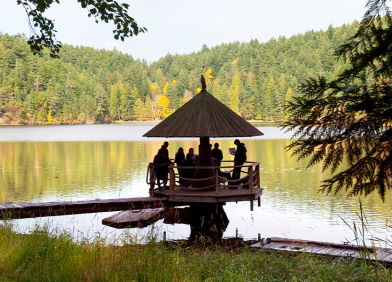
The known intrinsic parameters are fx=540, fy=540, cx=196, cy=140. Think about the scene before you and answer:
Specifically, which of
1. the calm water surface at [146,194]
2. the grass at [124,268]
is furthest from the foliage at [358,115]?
the calm water surface at [146,194]

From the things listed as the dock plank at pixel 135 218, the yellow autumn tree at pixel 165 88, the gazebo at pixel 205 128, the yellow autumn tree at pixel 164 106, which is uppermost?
the yellow autumn tree at pixel 165 88

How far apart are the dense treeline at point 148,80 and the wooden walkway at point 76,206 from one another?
116m

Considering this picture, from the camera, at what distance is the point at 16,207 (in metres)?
14.2

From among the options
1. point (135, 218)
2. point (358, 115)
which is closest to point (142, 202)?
point (135, 218)

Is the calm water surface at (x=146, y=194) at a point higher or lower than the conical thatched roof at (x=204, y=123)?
lower

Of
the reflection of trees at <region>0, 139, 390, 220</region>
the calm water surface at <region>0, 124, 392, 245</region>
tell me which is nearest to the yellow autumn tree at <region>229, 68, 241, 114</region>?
the reflection of trees at <region>0, 139, 390, 220</region>

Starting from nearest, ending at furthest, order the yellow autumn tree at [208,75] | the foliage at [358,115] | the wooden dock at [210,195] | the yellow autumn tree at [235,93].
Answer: the foliage at [358,115]
the wooden dock at [210,195]
the yellow autumn tree at [235,93]
the yellow autumn tree at [208,75]

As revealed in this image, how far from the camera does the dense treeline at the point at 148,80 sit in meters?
145

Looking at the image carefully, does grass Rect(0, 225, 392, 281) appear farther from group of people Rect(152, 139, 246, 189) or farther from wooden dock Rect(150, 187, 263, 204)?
group of people Rect(152, 139, 246, 189)

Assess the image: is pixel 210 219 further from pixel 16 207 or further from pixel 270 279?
pixel 270 279

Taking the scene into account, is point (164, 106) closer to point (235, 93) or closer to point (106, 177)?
point (235, 93)

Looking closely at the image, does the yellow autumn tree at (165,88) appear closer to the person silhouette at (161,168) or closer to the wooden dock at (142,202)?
the person silhouette at (161,168)

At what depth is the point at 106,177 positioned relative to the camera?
33844mm

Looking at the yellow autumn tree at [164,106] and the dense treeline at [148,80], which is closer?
the dense treeline at [148,80]
